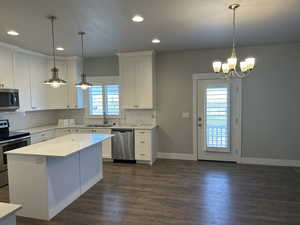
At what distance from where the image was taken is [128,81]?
548 centimetres

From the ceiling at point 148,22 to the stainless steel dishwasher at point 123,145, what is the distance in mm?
2028

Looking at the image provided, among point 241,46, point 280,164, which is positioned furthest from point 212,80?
point 280,164

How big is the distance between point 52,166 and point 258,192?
3.26 metres

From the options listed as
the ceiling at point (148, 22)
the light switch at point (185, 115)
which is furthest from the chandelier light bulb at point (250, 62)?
the light switch at point (185, 115)

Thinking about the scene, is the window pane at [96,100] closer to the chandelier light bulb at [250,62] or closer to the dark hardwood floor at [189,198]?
the dark hardwood floor at [189,198]

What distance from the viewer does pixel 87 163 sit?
12.5 ft

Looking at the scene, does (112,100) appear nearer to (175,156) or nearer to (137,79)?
(137,79)

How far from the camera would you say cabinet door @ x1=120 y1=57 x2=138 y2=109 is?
5.45m

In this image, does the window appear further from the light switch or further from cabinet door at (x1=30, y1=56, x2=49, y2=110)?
the light switch

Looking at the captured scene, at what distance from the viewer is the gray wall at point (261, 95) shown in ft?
15.7

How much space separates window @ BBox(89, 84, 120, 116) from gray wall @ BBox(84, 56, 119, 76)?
37 centimetres

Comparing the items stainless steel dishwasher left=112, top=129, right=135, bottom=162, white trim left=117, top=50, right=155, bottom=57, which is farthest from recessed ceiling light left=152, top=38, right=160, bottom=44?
stainless steel dishwasher left=112, top=129, right=135, bottom=162

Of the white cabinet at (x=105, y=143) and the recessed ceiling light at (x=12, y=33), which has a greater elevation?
the recessed ceiling light at (x=12, y=33)

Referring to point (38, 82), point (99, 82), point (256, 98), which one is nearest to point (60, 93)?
point (38, 82)
